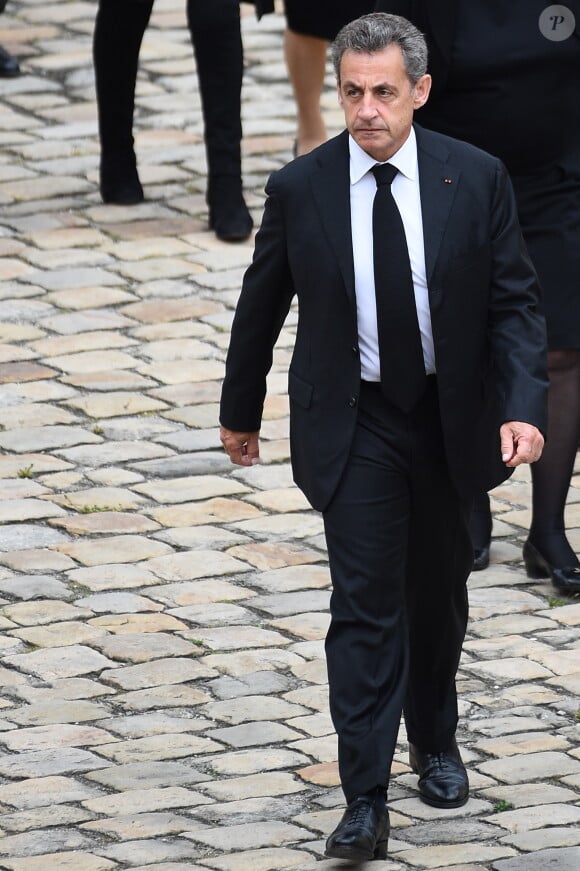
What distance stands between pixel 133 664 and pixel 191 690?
22 centimetres

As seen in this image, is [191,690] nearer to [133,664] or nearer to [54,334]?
[133,664]

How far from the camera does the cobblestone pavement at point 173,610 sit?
440cm

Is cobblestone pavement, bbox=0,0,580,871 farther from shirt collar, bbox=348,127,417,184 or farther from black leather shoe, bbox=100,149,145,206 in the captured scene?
shirt collar, bbox=348,127,417,184

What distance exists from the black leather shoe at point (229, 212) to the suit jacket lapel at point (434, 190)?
3879 millimetres

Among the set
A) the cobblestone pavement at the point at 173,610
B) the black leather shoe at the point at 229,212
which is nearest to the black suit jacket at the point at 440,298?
the cobblestone pavement at the point at 173,610

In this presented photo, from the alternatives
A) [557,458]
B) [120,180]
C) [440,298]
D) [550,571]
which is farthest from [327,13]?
[440,298]

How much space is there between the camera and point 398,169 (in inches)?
168

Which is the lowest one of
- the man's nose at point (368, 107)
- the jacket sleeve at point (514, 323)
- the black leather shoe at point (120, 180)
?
the black leather shoe at point (120, 180)

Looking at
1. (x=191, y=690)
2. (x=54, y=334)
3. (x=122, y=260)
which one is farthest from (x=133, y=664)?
(x=122, y=260)

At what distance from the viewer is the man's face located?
4195 mm

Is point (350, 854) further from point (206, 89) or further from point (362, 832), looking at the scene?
point (206, 89)

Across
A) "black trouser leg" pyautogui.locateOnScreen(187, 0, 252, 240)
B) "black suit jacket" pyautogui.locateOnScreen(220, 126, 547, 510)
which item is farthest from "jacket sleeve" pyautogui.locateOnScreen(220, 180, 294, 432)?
"black trouser leg" pyautogui.locateOnScreen(187, 0, 252, 240)

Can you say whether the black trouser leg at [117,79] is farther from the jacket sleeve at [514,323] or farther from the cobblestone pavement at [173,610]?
the jacket sleeve at [514,323]

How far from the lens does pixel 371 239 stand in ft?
13.9
